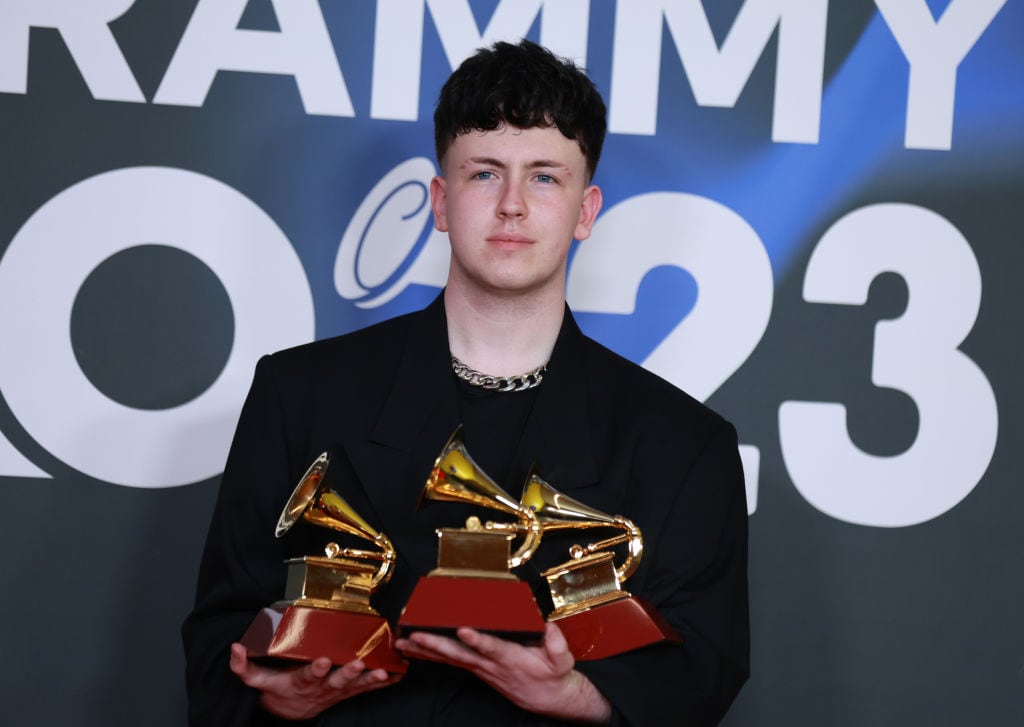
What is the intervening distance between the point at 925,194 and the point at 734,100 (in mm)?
453

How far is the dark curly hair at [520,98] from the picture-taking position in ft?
6.39

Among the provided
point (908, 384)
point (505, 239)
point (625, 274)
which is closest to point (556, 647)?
point (505, 239)

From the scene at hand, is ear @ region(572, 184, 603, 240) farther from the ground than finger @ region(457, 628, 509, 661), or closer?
farther from the ground

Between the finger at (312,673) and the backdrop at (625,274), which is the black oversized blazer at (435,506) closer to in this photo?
the finger at (312,673)

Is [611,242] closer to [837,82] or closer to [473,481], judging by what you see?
[837,82]

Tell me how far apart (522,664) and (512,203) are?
2.32 ft

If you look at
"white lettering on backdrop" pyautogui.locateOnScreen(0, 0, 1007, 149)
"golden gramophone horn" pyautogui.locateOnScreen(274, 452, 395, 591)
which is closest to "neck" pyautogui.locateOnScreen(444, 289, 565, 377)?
"golden gramophone horn" pyautogui.locateOnScreen(274, 452, 395, 591)

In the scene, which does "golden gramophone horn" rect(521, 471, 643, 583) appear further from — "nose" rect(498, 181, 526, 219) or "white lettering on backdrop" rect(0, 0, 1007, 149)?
"white lettering on backdrop" rect(0, 0, 1007, 149)

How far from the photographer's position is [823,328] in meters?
2.64

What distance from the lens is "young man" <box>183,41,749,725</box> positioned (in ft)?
5.86

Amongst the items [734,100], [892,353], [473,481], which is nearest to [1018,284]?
[892,353]

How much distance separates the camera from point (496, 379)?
1.97 meters

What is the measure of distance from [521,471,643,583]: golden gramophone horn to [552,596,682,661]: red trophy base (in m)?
0.05

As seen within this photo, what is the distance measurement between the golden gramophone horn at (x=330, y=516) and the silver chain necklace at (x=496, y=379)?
0.33 meters
